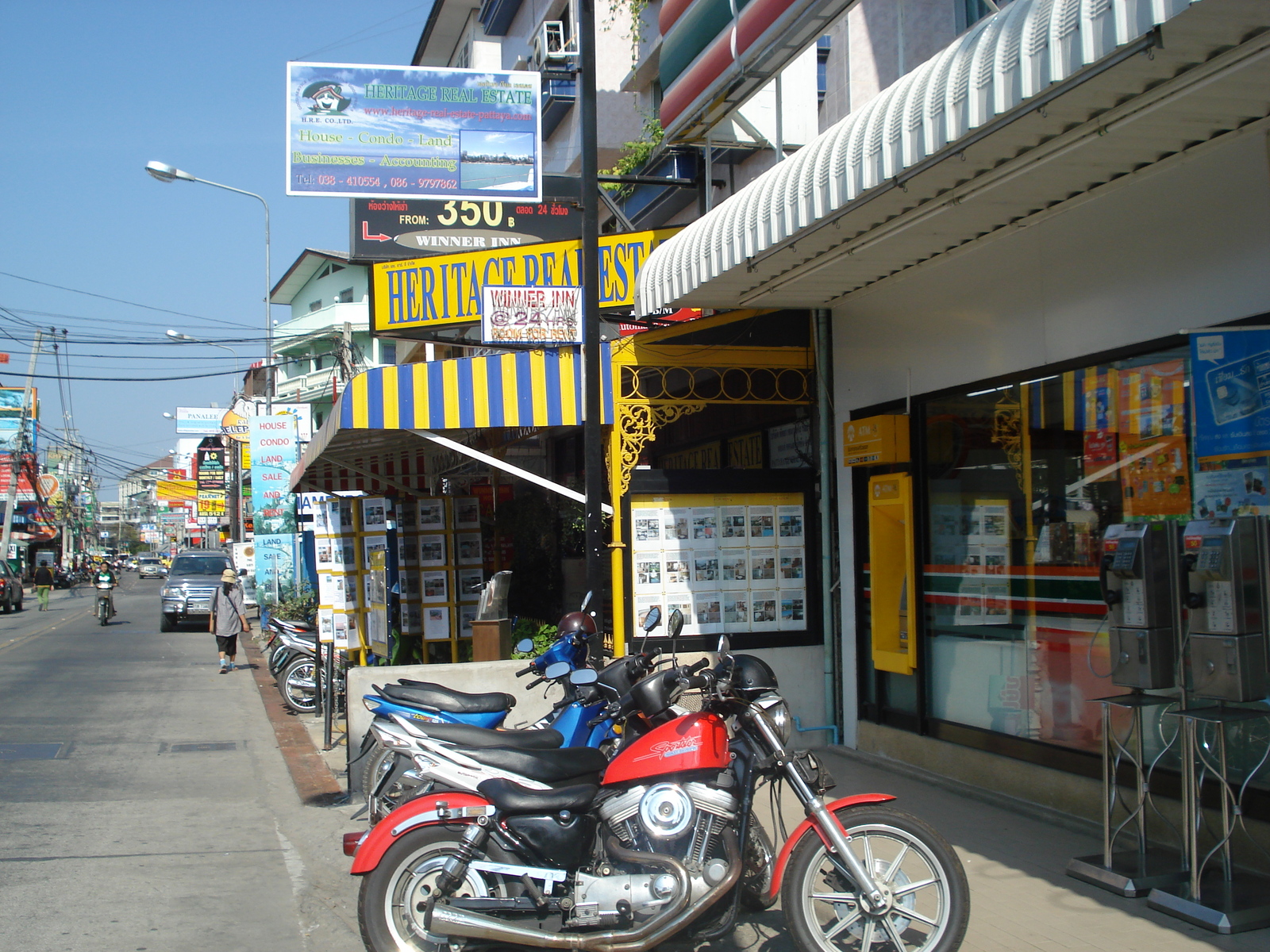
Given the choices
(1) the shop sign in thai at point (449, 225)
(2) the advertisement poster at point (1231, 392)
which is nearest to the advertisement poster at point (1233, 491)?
(2) the advertisement poster at point (1231, 392)

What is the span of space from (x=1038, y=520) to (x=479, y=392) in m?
4.36

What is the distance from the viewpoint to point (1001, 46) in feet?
14.4

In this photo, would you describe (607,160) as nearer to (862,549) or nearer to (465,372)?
(465,372)

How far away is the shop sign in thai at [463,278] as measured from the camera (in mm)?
9906

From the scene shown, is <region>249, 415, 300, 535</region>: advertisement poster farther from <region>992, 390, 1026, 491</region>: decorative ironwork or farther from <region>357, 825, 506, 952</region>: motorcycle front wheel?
<region>357, 825, 506, 952</region>: motorcycle front wheel

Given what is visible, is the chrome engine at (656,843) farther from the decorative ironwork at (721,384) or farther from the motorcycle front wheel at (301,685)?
the motorcycle front wheel at (301,685)

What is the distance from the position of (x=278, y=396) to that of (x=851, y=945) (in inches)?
2023

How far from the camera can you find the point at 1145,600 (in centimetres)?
482

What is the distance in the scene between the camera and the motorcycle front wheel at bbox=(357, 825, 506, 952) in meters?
4.11

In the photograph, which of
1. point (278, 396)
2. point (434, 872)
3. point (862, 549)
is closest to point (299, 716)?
point (862, 549)

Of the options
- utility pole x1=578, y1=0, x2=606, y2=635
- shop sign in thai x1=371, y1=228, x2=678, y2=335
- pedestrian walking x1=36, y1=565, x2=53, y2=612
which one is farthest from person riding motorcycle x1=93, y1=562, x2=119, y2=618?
utility pole x1=578, y1=0, x2=606, y2=635

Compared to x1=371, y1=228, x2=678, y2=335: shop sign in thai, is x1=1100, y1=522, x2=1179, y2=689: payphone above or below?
below

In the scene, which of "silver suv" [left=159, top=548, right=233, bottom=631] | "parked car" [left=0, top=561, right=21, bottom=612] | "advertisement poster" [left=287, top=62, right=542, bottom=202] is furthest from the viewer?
"parked car" [left=0, top=561, right=21, bottom=612]

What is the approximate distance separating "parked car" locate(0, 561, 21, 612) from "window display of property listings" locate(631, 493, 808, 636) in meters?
31.7
